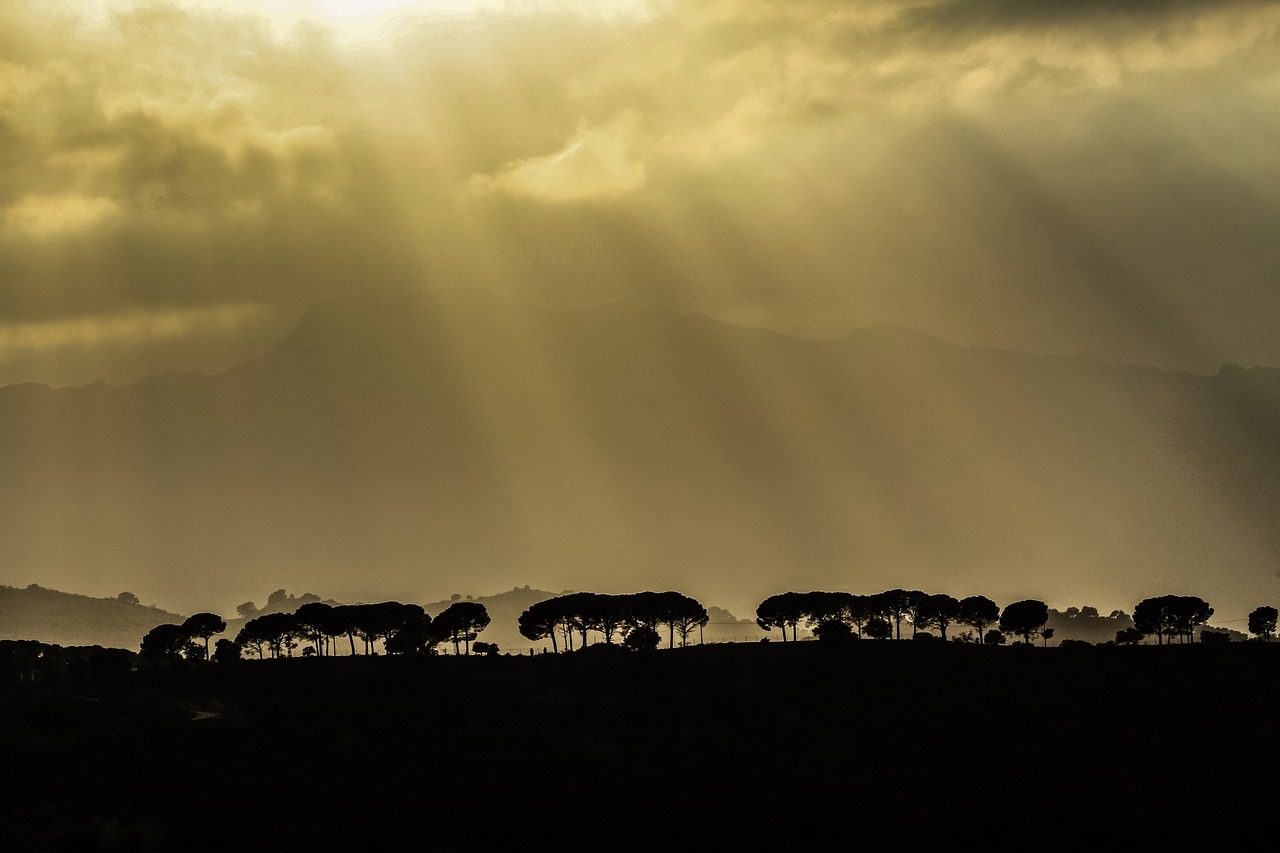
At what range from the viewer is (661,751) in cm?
13650

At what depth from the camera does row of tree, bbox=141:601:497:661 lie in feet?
630

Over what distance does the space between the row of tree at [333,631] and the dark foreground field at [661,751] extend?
838 inches

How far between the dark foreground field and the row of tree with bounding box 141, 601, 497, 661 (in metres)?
21.3

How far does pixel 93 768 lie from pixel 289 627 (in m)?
68.2

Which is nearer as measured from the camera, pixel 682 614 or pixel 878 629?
pixel 878 629

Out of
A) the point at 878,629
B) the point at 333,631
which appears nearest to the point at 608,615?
the point at 878,629

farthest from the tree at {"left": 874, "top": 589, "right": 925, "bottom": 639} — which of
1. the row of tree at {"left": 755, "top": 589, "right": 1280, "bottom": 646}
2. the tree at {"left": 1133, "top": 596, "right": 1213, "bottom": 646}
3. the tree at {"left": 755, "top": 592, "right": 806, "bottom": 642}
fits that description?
the tree at {"left": 1133, "top": 596, "right": 1213, "bottom": 646}

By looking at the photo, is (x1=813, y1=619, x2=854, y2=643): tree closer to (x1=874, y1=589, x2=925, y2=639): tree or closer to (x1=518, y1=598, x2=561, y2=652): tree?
(x1=874, y1=589, x2=925, y2=639): tree

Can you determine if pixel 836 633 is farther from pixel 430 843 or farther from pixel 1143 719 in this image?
pixel 430 843

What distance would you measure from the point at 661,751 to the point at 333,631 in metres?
72.3

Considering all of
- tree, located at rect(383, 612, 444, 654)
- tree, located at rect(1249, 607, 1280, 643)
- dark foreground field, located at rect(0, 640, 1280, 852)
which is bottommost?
dark foreground field, located at rect(0, 640, 1280, 852)

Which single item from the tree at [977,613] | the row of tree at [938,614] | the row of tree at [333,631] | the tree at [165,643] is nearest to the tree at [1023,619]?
the row of tree at [938,614]

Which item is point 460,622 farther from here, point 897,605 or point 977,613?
point 977,613

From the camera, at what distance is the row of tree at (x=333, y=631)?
192 metres
